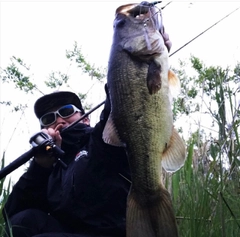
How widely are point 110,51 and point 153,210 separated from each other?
2.09ft

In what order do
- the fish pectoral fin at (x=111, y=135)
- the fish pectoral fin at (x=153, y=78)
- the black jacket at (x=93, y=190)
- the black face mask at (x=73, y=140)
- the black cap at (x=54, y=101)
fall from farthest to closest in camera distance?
the black cap at (x=54, y=101)
the black face mask at (x=73, y=140)
the black jacket at (x=93, y=190)
the fish pectoral fin at (x=111, y=135)
the fish pectoral fin at (x=153, y=78)

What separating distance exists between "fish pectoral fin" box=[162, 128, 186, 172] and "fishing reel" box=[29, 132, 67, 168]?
92 centimetres

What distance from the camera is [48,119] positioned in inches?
135

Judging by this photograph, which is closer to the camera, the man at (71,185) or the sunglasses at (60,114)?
the man at (71,185)

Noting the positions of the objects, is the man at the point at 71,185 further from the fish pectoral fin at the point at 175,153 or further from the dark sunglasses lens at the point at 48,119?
the fish pectoral fin at the point at 175,153

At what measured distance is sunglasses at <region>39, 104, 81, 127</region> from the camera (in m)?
3.35

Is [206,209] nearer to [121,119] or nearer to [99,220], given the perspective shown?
[99,220]

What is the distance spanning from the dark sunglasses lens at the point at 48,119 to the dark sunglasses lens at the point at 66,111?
68 mm

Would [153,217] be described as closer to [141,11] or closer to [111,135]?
[111,135]

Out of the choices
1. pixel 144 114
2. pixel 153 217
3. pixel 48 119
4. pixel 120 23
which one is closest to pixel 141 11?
pixel 120 23

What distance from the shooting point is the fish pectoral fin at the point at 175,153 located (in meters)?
2.04

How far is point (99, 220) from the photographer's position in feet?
9.25

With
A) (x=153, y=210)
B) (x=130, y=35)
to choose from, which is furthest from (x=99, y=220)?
(x=130, y=35)

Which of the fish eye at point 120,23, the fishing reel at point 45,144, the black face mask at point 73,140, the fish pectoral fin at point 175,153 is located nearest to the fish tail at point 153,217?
the fish pectoral fin at point 175,153
